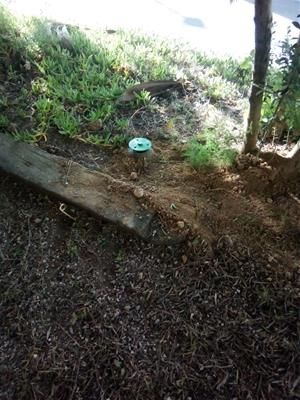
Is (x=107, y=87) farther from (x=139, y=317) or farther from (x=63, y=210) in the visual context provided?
(x=139, y=317)

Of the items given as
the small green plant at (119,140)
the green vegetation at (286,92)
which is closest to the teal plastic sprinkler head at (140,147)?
the small green plant at (119,140)

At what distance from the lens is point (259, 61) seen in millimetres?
1871

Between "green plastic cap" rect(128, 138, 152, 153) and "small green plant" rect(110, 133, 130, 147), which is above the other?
A: "green plastic cap" rect(128, 138, 152, 153)

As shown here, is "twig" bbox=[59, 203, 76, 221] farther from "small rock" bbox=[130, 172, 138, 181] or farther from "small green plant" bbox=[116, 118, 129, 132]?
"small green plant" bbox=[116, 118, 129, 132]

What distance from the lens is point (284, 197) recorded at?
2.07 metres

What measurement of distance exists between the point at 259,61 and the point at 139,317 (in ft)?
4.49

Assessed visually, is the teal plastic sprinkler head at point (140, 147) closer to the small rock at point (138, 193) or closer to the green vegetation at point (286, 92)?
the small rock at point (138, 193)

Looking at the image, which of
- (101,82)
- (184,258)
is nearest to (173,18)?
(101,82)

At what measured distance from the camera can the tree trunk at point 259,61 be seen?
5.75ft

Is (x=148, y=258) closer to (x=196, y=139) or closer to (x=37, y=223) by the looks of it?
(x=37, y=223)

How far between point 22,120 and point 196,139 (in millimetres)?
1192

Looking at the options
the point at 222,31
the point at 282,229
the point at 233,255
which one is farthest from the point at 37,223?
the point at 222,31

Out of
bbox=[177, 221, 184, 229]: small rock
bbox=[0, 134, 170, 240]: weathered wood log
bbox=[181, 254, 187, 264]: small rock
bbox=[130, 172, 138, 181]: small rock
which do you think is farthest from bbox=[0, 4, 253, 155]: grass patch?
bbox=[181, 254, 187, 264]: small rock

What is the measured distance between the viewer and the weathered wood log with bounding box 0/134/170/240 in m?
1.99
